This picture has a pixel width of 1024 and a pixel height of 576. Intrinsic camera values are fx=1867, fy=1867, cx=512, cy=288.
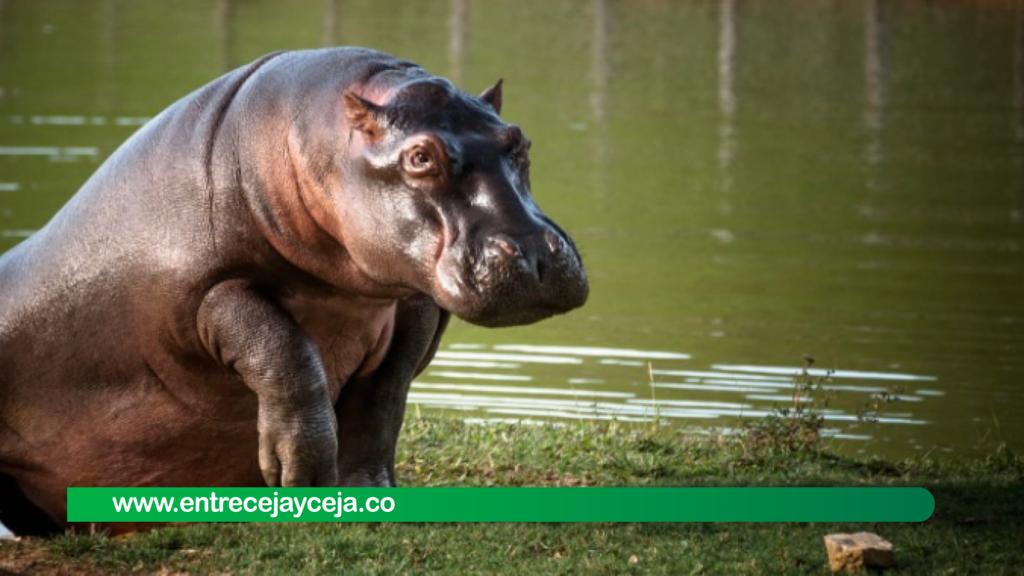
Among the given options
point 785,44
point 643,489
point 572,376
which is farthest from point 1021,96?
point 643,489

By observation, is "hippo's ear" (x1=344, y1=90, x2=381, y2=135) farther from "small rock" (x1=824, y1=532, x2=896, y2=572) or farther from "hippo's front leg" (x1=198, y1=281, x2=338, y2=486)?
"small rock" (x1=824, y1=532, x2=896, y2=572)

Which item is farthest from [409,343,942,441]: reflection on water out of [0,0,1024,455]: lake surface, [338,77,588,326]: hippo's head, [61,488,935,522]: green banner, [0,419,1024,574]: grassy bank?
[338,77,588,326]: hippo's head

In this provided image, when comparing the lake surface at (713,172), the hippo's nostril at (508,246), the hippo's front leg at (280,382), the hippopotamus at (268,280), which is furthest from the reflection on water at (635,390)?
the hippo's nostril at (508,246)

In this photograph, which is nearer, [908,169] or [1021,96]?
[908,169]

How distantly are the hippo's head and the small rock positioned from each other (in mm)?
1165

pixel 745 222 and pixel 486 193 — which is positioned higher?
pixel 486 193

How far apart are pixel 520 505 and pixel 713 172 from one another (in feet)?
42.6

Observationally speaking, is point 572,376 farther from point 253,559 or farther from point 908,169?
point 908,169

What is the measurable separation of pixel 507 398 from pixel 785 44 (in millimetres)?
21217

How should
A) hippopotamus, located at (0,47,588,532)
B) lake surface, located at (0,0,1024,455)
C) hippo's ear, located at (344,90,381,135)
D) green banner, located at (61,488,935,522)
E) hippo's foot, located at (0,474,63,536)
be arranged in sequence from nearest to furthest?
1. hippopotamus, located at (0,47,588,532)
2. hippo's ear, located at (344,90,381,135)
3. green banner, located at (61,488,935,522)
4. hippo's foot, located at (0,474,63,536)
5. lake surface, located at (0,0,1024,455)

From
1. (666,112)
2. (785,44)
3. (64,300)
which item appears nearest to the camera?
(64,300)

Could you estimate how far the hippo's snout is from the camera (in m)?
4.55

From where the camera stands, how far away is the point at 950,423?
924cm

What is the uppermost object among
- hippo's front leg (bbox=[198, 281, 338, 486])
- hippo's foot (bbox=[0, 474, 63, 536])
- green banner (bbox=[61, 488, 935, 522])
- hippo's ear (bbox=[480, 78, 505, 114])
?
hippo's ear (bbox=[480, 78, 505, 114])
